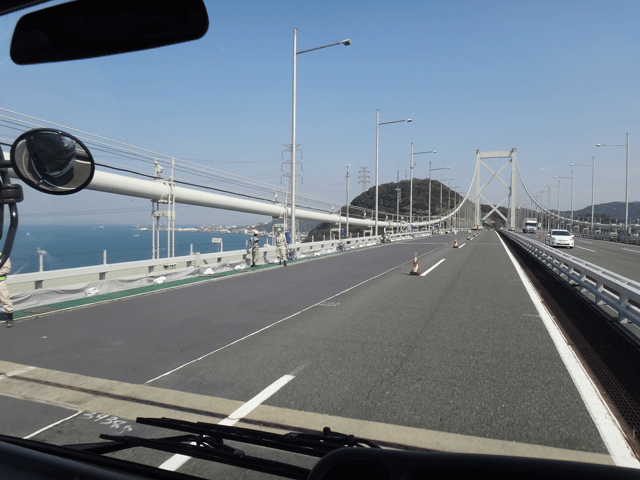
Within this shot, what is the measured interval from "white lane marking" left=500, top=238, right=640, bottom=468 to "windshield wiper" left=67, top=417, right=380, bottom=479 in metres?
2.12

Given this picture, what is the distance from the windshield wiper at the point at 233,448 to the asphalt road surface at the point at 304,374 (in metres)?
0.09

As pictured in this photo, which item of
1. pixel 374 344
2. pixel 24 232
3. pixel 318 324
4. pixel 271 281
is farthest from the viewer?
pixel 271 281

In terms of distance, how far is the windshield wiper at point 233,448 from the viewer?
2262mm

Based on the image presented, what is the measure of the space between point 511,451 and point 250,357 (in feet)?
11.8

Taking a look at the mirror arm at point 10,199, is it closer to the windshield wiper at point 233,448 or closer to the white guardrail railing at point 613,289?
the windshield wiper at point 233,448

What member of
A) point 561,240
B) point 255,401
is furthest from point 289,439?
point 561,240

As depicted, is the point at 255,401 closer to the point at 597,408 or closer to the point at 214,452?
the point at 214,452

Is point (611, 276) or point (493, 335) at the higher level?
point (611, 276)

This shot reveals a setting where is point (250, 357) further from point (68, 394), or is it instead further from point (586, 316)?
point (586, 316)

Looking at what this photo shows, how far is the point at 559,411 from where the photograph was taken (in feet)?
14.4

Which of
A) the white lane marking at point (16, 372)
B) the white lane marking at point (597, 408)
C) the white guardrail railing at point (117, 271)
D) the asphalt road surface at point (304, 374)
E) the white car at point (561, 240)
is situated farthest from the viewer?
the white car at point (561, 240)

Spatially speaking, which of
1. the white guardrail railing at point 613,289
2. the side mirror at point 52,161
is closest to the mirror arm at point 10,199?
the side mirror at point 52,161

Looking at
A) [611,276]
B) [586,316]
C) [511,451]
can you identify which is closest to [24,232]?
[511,451]

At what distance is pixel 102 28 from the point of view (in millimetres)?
2008
